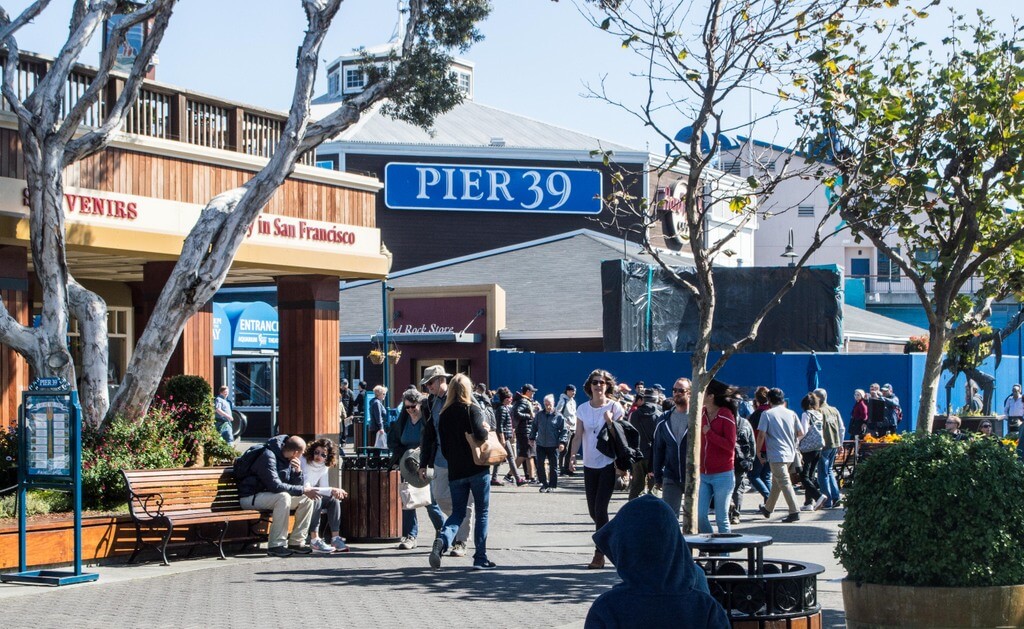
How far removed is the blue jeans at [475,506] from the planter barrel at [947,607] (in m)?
5.27

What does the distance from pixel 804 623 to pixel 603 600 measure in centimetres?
262

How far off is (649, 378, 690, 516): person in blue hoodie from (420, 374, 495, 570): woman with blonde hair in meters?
1.92

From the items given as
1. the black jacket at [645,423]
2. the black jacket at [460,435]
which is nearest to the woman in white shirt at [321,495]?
the black jacket at [460,435]

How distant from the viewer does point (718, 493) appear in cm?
1255

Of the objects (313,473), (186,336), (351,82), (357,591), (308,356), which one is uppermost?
(351,82)

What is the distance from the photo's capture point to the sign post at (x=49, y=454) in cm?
1134

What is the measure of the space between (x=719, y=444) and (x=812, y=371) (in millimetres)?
19016

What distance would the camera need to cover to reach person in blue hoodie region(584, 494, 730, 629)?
421 centimetres

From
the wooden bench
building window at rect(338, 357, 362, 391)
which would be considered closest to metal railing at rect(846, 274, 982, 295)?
building window at rect(338, 357, 362, 391)

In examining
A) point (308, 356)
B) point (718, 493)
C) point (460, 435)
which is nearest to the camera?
point (460, 435)

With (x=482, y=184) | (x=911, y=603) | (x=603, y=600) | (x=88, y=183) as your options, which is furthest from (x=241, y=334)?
(x=482, y=184)

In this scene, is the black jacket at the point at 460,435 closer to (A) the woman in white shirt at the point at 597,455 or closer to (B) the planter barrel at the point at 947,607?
(A) the woman in white shirt at the point at 597,455

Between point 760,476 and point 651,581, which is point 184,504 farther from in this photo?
point 651,581

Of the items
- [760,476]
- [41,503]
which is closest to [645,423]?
[760,476]
